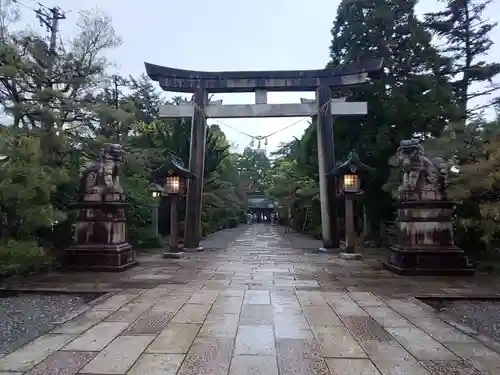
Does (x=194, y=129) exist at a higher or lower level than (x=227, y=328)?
higher

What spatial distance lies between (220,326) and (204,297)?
1528 mm

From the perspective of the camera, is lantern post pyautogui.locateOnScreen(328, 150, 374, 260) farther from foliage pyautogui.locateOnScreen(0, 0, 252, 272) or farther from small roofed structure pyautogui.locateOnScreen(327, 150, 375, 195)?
foliage pyautogui.locateOnScreen(0, 0, 252, 272)

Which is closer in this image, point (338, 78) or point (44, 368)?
point (44, 368)

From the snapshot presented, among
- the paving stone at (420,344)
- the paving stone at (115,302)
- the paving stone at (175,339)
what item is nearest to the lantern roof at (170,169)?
the paving stone at (115,302)

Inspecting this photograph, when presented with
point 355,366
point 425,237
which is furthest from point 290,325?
point 425,237

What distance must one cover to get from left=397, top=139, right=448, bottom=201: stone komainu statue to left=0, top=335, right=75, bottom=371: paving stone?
6.88 metres

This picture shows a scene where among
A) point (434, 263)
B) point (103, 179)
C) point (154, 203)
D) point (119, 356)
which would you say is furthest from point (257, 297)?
point (154, 203)

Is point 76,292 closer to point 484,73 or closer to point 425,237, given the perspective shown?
point 425,237

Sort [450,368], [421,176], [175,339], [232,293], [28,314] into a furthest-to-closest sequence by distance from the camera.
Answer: [421,176] → [232,293] → [28,314] → [175,339] → [450,368]

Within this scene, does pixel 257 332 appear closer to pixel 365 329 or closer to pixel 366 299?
pixel 365 329

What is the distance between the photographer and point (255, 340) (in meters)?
3.73

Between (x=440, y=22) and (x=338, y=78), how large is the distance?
4407 millimetres

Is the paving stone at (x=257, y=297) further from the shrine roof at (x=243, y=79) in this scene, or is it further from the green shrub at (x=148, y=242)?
the shrine roof at (x=243, y=79)

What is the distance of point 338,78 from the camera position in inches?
511
